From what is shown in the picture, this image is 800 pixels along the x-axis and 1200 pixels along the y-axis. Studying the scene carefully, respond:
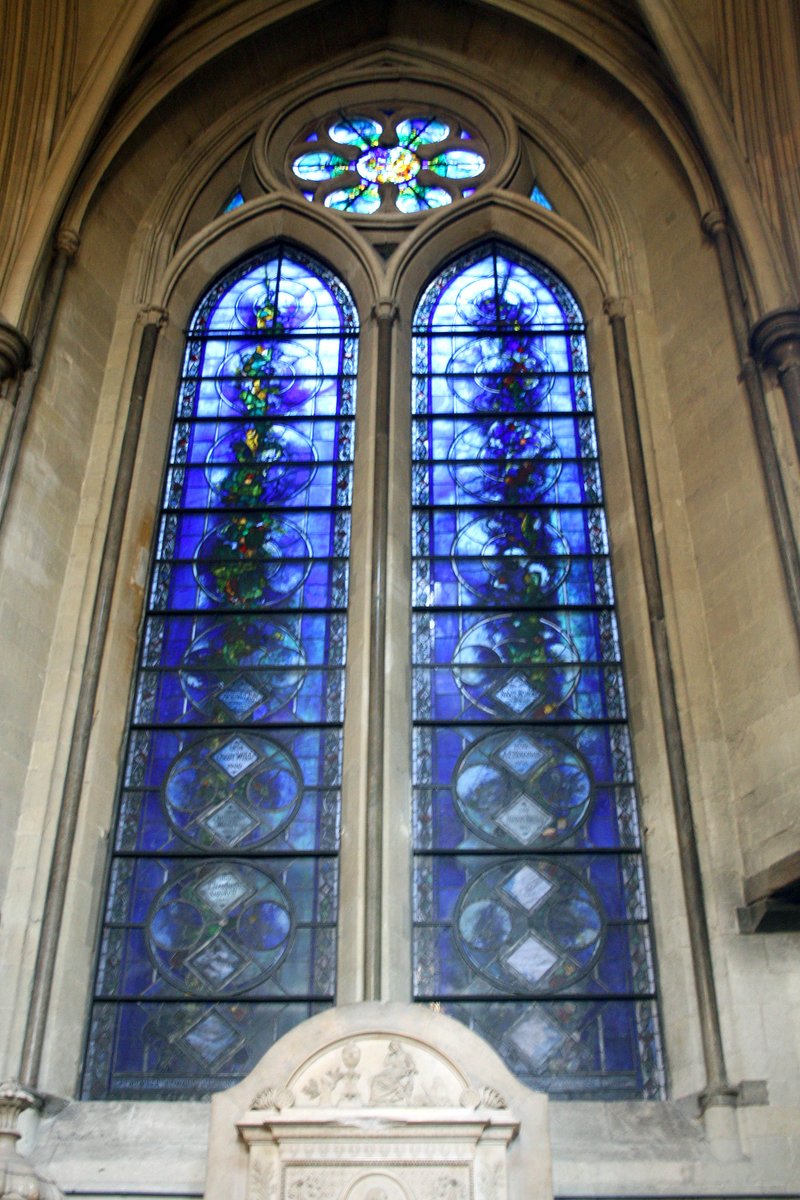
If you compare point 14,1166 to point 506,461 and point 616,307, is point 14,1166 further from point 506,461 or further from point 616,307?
point 616,307

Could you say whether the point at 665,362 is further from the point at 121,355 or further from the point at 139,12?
the point at 139,12

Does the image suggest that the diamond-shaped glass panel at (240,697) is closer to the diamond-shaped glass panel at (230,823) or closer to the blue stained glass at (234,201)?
the diamond-shaped glass panel at (230,823)

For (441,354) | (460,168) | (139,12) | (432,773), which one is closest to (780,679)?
(432,773)

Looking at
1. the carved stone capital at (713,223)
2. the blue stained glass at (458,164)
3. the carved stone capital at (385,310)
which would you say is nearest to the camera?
the carved stone capital at (713,223)

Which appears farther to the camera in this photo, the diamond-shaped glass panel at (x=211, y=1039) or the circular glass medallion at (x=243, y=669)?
the circular glass medallion at (x=243, y=669)

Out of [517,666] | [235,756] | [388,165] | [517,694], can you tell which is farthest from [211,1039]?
[388,165]

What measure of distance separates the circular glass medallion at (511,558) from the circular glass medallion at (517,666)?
0.20 m

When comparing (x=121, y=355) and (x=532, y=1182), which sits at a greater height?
(x=121, y=355)

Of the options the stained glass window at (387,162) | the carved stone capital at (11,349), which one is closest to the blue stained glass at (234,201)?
the stained glass window at (387,162)

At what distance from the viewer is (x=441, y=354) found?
9.41 meters

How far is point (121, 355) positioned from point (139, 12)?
2.37 metres

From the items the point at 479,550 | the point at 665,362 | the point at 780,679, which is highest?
the point at 665,362

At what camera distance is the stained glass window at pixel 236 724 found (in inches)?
267

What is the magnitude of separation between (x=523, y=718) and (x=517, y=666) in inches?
13.6
